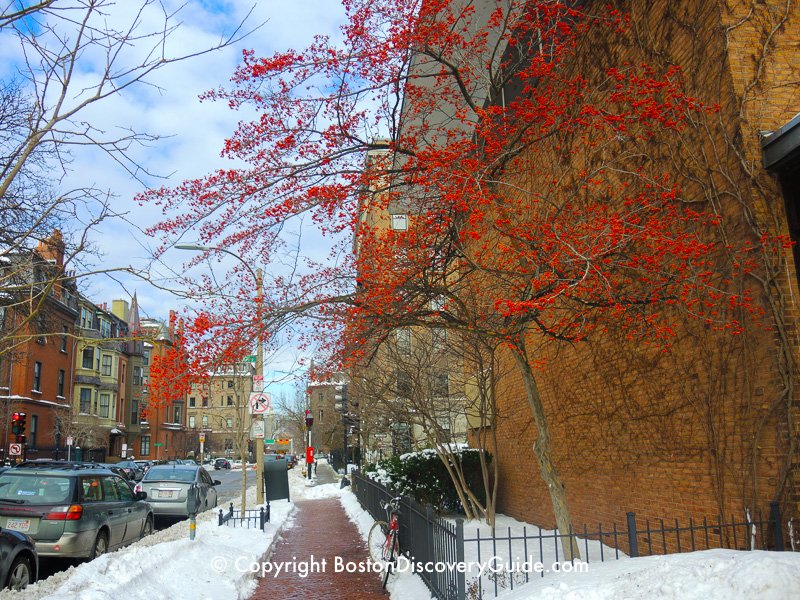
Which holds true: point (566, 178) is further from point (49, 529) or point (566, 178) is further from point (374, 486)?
point (49, 529)

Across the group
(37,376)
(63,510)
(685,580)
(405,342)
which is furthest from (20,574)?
(37,376)

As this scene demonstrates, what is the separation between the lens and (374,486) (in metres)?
15.0

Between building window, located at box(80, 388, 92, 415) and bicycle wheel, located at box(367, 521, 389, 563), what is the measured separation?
4680 centimetres

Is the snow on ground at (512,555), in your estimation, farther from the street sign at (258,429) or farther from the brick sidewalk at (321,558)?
the street sign at (258,429)

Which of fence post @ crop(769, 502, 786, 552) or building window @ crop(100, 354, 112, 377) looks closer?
fence post @ crop(769, 502, 786, 552)

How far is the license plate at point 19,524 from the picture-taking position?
10250 millimetres

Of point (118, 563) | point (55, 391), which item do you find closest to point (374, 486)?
point (118, 563)

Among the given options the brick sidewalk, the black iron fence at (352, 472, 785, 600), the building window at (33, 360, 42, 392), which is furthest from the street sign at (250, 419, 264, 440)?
the building window at (33, 360, 42, 392)

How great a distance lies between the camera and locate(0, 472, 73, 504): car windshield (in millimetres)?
10547

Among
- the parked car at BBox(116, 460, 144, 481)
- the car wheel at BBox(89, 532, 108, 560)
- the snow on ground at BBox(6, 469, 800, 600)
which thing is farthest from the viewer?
the parked car at BBox(116, 460, 144, 481)

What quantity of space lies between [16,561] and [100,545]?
3578mm

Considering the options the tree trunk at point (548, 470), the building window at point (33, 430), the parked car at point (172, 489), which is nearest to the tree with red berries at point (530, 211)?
the tree trunk at point (548, 470)

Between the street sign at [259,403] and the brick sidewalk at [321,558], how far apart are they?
9.08 ft

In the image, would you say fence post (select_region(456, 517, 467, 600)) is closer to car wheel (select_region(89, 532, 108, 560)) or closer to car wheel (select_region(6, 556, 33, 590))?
car wheel (select_region(6, 556, 33, 590))
